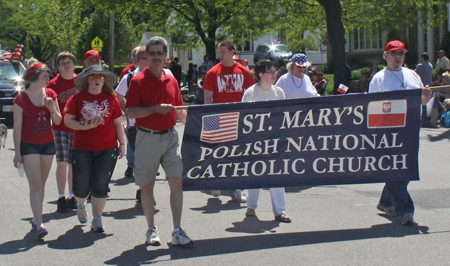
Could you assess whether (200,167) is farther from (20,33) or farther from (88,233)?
(20,33)

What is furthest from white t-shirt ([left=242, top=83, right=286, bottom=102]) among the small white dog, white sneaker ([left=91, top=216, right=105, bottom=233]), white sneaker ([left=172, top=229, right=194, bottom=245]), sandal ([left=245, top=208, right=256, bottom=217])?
the small white dog

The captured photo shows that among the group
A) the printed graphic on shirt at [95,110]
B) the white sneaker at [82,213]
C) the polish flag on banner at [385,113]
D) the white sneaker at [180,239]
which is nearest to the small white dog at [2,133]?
the white sneaker at [82,213]

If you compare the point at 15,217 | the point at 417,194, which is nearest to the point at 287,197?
the point at 417,194

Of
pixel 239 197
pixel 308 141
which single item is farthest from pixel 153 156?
pixel 239 197

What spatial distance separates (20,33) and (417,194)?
58.3 metres

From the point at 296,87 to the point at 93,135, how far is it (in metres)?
3.27

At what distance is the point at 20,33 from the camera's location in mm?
59656

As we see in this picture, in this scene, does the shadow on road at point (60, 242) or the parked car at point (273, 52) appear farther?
the parked car at point (273, 52)

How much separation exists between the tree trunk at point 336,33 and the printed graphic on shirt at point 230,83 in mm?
13165

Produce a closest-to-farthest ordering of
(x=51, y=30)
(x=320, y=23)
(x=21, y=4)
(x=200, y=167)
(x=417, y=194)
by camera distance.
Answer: (x=200, y=167) < (x=417, y=194) < (x=320, y=23) < (x=51, y=30) < (x=21, y=4)

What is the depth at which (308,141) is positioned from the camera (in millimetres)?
6062

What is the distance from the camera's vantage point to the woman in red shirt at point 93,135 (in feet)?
19.3

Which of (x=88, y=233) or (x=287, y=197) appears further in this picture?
(x=287, y=197)

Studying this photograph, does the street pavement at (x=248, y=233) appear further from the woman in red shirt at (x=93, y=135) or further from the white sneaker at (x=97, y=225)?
the woman in red shirt at (x=93, y=135)
